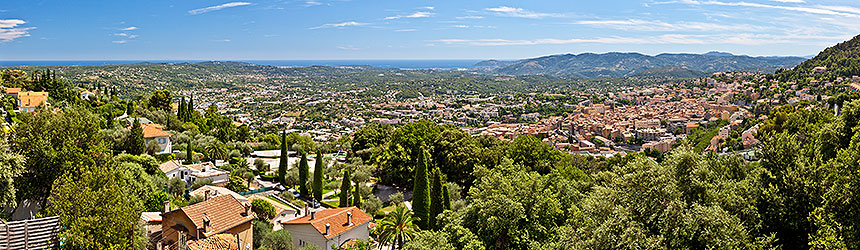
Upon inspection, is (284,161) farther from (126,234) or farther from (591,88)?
(591,88)

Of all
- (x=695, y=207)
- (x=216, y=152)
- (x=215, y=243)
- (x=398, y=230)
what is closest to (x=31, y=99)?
(x=216, y=152)

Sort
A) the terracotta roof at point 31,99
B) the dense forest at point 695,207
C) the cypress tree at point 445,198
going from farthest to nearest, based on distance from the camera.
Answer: the terracotta roof at point 31,99 < the cypress tree at point 445,198 < the dense forest at point 695,207

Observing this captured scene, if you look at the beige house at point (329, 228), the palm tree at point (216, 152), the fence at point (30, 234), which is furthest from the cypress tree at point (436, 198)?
the palm tree at point (216, 152)

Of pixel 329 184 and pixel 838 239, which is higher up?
pixel 838 239

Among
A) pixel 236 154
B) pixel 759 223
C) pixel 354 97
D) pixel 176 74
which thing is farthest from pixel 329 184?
pixel 176 74

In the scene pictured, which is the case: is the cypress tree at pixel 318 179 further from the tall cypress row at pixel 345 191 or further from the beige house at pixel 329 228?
the beige house at pixel 329 228

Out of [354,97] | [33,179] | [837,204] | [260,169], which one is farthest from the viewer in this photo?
[354,97]
